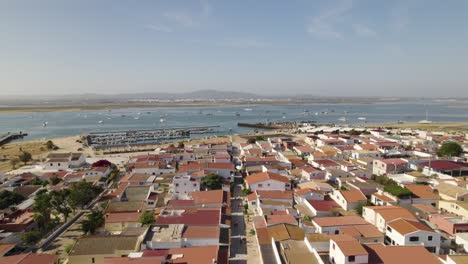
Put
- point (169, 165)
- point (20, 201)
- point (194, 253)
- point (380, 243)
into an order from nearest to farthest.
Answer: point (194, 253) → point (380, 243) → point (20, 201) → point (169, 165)

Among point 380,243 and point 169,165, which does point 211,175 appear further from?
point 380,243

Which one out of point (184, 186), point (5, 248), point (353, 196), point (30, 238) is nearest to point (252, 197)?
point (184, 186)

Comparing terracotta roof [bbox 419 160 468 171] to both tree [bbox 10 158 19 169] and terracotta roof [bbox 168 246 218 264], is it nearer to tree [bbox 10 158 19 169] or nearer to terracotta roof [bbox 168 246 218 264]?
terracotta roof [bbox 168 246 218 264]

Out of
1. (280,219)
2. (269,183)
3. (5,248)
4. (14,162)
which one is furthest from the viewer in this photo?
(14,162)

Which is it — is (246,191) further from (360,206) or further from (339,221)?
(339,221)

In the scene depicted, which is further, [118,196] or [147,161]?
[147,161]

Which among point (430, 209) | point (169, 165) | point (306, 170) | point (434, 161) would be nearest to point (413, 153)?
point (434, 161)
